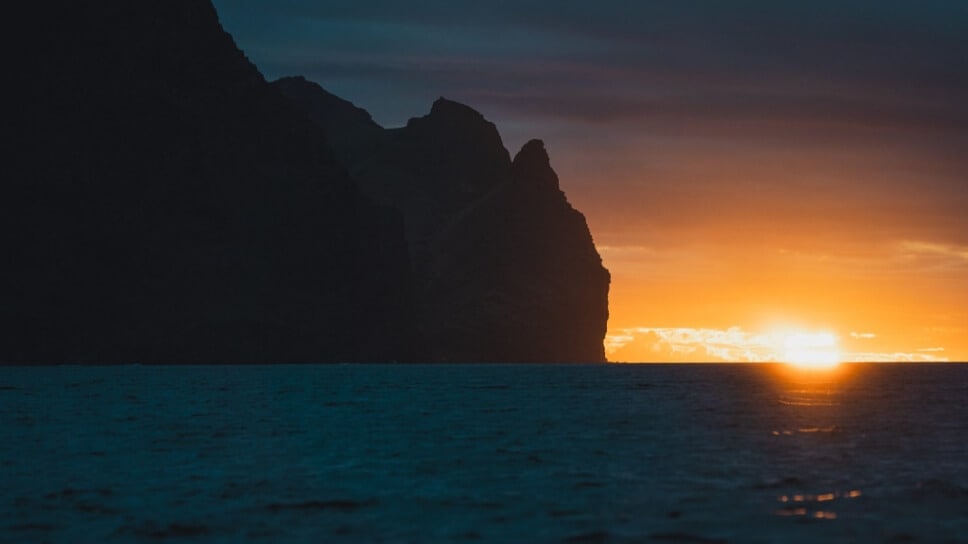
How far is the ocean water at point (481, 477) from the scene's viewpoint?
86.3 feet

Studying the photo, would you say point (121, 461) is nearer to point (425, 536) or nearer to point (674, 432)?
point (425, 536)

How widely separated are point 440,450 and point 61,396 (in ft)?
192

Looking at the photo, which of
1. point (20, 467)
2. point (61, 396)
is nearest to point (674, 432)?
point (20, 467)

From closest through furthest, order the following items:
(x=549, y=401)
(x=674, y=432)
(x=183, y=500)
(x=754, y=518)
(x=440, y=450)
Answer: (x=754, y=518), (x=183, y=500), (x=440, y=450), (x=674, y=432), (x=549, y=401)

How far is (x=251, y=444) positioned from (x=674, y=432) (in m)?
19.3

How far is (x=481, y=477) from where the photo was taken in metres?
36.4

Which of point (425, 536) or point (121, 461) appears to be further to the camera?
point (121, 461)

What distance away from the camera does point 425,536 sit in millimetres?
25219

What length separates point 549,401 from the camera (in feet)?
305

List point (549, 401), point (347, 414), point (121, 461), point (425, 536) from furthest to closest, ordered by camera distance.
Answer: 1. point (549, 401)
2. point (347, 414)
3. point (121, 461)
4. point (425, 536)

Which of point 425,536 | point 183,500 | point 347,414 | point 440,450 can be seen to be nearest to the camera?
point 425,536

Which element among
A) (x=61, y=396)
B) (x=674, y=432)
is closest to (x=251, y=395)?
(x=61, y=396)

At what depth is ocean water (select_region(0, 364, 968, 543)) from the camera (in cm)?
2631

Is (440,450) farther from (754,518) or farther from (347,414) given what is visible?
(347,414)
